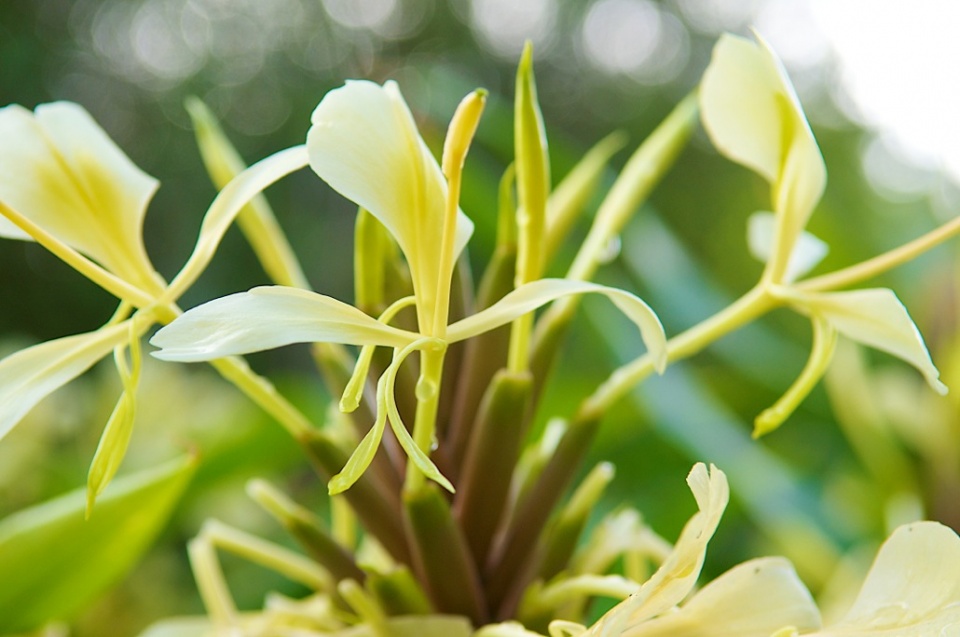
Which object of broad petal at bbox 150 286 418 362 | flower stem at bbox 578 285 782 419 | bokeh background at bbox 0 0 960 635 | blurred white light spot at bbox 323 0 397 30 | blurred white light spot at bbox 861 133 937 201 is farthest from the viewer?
blurred white light spot at bbox 323 0 397 30

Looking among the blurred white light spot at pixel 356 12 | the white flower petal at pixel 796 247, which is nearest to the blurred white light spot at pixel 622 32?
the blurred white light spot at pixel 356 12

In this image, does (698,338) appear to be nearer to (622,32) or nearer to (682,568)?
(682,568)

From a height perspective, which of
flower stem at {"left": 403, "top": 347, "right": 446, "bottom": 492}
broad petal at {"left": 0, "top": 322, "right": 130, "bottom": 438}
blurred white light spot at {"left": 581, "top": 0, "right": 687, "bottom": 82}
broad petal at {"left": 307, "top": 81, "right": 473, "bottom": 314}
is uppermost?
broad petal at {"left": 307, "top": 81, "right": 473, "bottom": 314}

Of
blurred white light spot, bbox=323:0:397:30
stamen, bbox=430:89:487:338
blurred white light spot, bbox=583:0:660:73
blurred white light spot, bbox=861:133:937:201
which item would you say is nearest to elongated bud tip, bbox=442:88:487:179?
stamen, bbox=430:89:487:338

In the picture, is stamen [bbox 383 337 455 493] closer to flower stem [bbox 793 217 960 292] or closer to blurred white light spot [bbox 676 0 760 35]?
flower stem [bbox 793 217 960 292]

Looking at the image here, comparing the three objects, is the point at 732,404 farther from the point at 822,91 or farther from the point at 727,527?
the point at 822,91

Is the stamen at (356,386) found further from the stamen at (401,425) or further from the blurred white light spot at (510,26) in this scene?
the blurred white light spot at (510,26)
